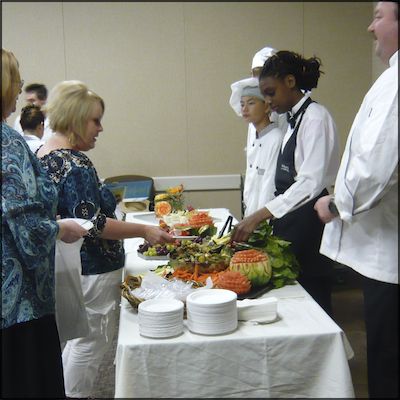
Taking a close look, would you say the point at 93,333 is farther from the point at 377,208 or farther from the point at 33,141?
the point at 33,141

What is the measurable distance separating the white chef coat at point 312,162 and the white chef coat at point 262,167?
1.96ft

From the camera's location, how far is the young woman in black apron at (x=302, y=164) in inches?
83.0

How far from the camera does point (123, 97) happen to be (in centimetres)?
448

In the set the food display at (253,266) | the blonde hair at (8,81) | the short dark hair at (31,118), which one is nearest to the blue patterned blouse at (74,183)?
the blonde hair at (8,81)

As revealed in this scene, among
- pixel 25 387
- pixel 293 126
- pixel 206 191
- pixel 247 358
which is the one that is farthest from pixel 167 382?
pixel 206 191

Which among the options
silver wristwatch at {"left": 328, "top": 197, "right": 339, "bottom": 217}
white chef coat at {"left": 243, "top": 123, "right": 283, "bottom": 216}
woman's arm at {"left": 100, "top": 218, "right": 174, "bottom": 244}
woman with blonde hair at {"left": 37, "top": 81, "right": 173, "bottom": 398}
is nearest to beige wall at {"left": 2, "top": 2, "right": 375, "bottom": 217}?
white chef coat at {"left": 243, "top": 123, "right": 283, "bottom": 216}

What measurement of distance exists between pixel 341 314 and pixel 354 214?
7.44 ft

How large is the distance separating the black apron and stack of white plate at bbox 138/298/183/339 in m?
1.00

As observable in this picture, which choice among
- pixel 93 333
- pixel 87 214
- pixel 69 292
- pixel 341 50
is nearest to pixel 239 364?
pixel 69 292

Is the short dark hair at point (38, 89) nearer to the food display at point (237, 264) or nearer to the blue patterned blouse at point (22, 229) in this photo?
the food display at point (237, 264)

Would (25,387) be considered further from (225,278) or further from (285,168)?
(285,168)

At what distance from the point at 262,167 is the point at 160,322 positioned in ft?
5.35

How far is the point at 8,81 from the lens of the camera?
1414 millimetres

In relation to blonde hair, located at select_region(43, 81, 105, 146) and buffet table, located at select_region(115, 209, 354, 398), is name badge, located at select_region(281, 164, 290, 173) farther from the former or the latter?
buffet table, located at select_region(115, 209, 354, 398)
